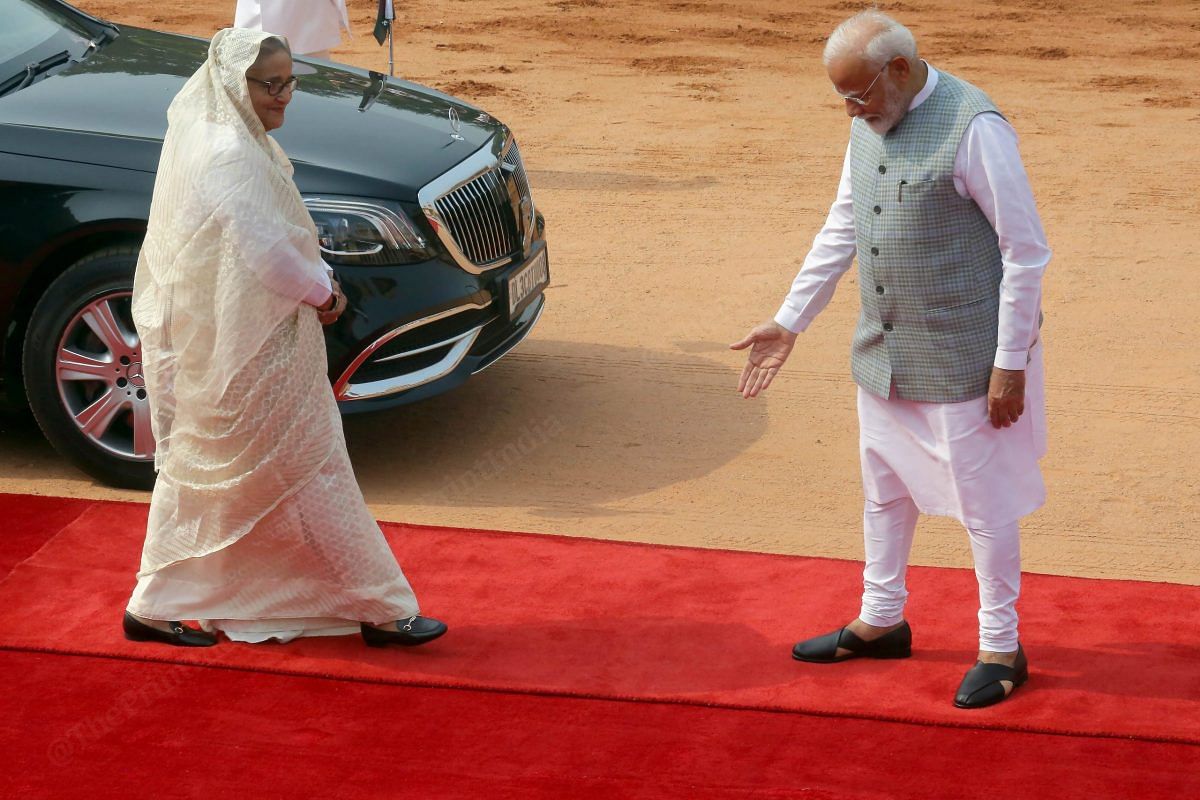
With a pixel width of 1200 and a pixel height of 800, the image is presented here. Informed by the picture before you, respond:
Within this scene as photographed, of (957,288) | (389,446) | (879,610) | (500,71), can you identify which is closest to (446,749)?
(879,610)

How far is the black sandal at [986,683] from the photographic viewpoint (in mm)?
4367

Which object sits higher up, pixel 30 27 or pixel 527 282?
pixel 30 27

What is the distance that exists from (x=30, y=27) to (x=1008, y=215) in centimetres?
445

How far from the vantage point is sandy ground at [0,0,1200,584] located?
5859 millimetres

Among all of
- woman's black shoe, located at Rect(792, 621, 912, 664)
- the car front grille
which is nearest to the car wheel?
the car front grille

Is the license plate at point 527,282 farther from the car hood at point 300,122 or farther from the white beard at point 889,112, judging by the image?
the white beard at point 889,112

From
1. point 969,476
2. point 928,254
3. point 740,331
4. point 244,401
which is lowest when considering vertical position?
point 740,331

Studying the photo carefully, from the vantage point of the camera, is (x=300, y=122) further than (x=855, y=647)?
Yes

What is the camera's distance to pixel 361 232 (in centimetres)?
579

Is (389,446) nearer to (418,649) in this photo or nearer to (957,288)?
(418,649)

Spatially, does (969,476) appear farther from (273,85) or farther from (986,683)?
(273,85)

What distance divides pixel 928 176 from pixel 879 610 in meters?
1.26

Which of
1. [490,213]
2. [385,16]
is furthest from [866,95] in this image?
[385,16]

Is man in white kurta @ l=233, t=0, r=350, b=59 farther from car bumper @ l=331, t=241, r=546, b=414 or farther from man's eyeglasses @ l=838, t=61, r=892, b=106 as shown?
man's eyeglasses @ l=838, t=61, r=892, b=106
